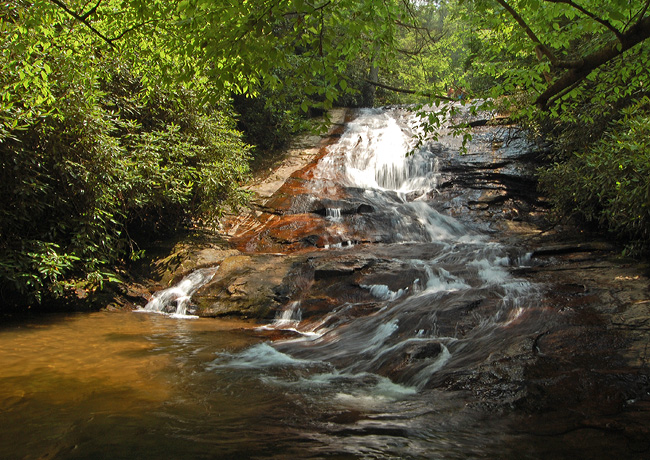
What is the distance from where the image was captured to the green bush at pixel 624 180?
7.17m

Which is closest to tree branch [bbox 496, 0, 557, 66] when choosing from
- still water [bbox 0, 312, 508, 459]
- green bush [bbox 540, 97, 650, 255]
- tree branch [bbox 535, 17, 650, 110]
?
tree branch [bbox 535, 17, 650, 110]

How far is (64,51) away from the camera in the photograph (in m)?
7.42

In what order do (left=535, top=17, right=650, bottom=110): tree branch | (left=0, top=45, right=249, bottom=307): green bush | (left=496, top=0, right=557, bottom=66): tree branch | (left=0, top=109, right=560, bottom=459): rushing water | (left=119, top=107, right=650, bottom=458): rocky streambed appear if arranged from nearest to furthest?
(left=0, top=109, right=560, bottom=459): rushing water
(left=535, top=17, right=650, bottom=110): tree branch
(left=119, top=107, right=650, bottom=458): rocky streambed
(left=496, top=0, right=557, bottom=66): tree branch
(left=0, top=45, right=249, bottom=307): green bush

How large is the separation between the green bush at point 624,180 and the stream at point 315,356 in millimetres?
1820

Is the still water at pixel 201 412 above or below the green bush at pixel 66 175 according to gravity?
below

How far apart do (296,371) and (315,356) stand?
0.67 metres

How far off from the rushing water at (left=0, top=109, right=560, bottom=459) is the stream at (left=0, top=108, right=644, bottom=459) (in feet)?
0.07

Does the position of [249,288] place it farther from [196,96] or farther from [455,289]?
[196,96]

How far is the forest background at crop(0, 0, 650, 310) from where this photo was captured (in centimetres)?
391

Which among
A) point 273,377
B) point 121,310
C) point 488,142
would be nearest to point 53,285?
point 121,310

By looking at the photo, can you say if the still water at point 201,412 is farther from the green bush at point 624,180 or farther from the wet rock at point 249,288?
the green bush at point 624,180

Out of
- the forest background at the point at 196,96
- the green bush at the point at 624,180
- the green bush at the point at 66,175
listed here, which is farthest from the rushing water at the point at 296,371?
the green bush at the point at 624,180

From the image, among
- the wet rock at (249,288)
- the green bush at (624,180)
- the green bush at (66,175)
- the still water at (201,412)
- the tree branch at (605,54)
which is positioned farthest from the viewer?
the wet rock at (249,288)

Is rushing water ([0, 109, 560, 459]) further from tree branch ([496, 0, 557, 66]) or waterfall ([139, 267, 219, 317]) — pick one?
tree branch ([496, 0, 557, 66])
